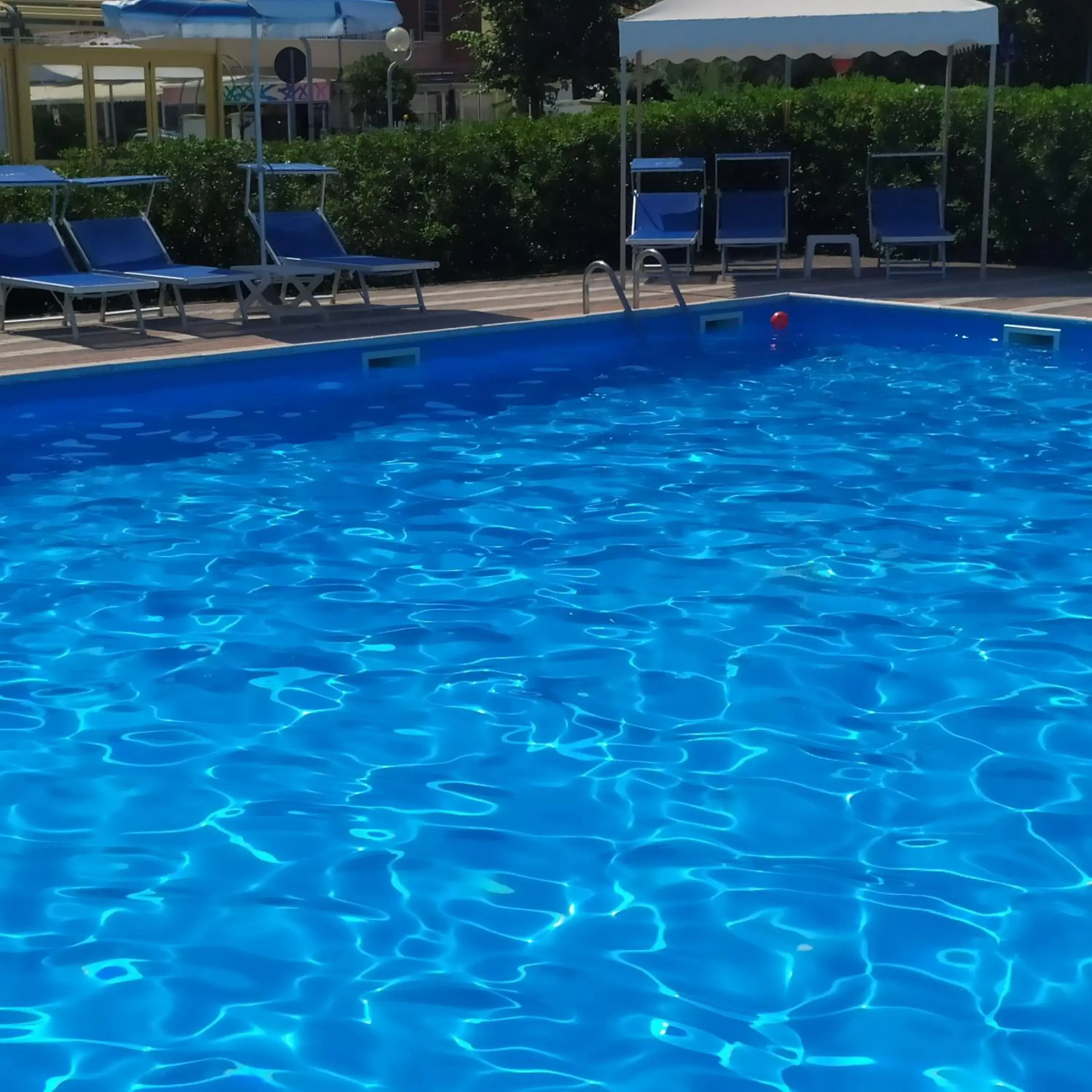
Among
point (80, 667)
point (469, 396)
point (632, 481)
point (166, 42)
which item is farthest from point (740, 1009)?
point (166, 42)

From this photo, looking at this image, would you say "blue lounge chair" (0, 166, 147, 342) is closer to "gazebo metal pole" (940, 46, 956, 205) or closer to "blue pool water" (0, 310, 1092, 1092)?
"blue pool water" (0, 310, 1092, 1092)

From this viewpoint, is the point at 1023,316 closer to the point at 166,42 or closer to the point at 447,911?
the point at 447,911

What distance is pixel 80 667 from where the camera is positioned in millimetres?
5148

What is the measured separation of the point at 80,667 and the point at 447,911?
6.72 ft

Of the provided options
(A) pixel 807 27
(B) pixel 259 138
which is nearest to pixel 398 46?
(A) pixel 807 27

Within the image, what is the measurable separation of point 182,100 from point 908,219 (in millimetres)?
18005

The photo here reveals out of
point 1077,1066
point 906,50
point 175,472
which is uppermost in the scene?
point 906,50

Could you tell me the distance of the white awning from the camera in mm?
11609

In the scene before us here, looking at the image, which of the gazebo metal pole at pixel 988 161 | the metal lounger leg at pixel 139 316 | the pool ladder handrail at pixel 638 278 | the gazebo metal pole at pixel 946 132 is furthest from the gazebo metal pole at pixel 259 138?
the gazebo metal pole at pixel 946 132

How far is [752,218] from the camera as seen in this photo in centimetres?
1318

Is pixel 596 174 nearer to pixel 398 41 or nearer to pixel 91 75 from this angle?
pixel 91 75

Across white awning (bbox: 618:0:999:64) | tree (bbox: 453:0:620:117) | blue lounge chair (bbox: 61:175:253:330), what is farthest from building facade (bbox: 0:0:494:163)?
white awning (bbox: 618:0:999:64)

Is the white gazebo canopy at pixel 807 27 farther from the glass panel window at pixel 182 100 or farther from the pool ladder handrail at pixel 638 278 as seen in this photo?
the glass panel window at pixel 182 100

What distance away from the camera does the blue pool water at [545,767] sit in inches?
126
